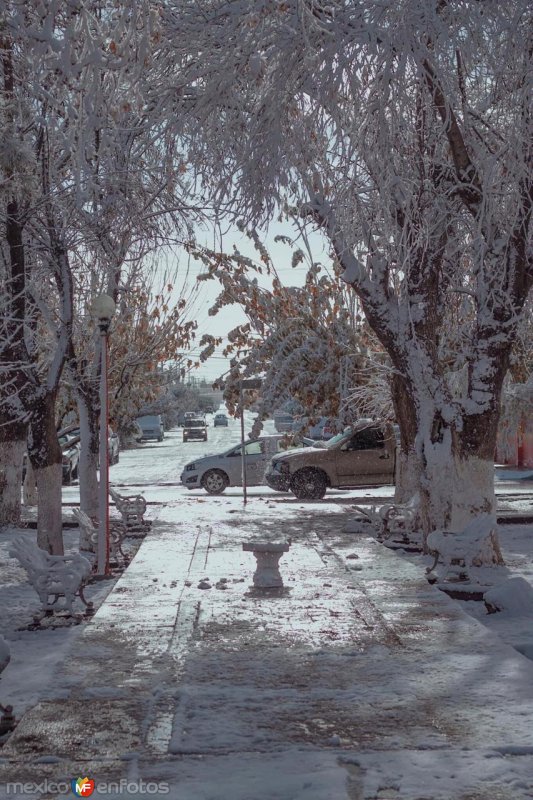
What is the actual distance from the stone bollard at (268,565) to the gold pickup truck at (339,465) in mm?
13909

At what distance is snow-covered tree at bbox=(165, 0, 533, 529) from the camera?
32.0ft

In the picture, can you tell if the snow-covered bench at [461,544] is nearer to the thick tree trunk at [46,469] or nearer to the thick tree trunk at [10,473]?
the thick tree trunk at [46,469]

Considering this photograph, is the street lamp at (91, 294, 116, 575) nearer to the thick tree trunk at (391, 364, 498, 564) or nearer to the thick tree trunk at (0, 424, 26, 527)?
the thick tree trunk at (391, 364, 498, 564)

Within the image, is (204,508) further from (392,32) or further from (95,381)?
(392,32)

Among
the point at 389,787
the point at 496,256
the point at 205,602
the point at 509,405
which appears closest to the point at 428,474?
the point at 496,256

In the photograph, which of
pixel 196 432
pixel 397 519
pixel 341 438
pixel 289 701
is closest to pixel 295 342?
pixel 341 438

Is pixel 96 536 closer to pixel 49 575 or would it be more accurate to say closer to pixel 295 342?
pixel 49 575

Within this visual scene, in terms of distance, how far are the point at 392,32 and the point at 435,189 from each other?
410cm

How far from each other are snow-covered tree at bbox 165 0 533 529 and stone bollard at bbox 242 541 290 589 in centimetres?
299

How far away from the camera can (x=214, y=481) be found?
1092 inches

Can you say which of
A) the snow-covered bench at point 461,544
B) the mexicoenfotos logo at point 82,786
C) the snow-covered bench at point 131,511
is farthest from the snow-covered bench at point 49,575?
the snow-covered bench at point 131,511

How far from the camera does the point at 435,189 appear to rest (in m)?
13.4

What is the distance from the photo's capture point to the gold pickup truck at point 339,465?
84.6ft

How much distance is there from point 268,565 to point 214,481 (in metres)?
16.0
